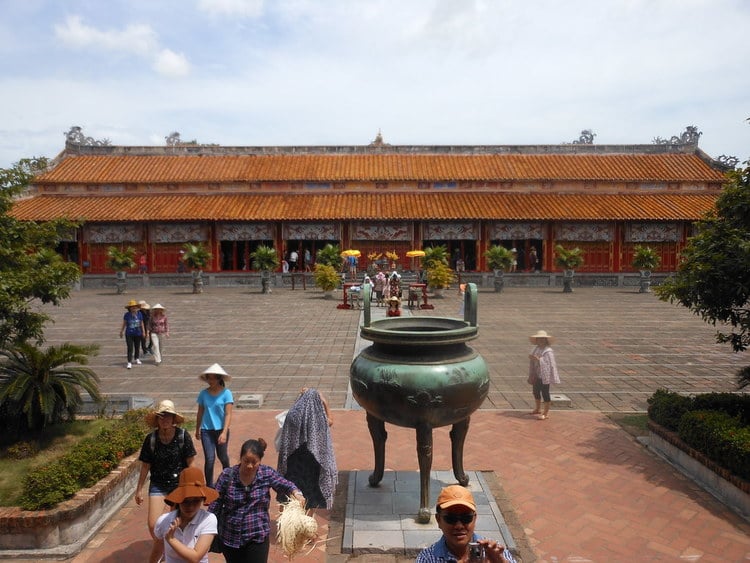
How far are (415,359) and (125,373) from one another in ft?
25.6

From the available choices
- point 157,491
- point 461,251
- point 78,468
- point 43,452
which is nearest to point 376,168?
point 461,251

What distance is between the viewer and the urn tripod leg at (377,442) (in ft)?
17.4

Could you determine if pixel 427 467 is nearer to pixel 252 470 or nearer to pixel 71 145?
pixel 252 470

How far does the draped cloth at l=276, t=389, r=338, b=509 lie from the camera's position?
4.52m

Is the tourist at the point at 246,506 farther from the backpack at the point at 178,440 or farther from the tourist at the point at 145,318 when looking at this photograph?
the tourist at the point at 145,318

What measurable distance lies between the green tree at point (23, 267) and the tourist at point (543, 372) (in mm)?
6182

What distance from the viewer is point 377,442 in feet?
17.6

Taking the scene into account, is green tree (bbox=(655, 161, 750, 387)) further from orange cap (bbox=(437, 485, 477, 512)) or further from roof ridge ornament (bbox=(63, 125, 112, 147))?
roof ridge ornament (bbox=(63, 125, 112, 147))

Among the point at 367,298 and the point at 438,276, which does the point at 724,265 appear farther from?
the point at 438,276

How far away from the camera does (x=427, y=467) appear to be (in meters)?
4.78

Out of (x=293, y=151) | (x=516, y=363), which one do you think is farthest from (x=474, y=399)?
(x=293, y=151)

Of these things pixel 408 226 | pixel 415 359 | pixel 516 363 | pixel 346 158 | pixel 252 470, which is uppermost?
pixel 346 158

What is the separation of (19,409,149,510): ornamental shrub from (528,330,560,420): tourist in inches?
204

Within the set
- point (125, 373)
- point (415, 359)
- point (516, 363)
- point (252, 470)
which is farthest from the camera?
point (516, 363)
